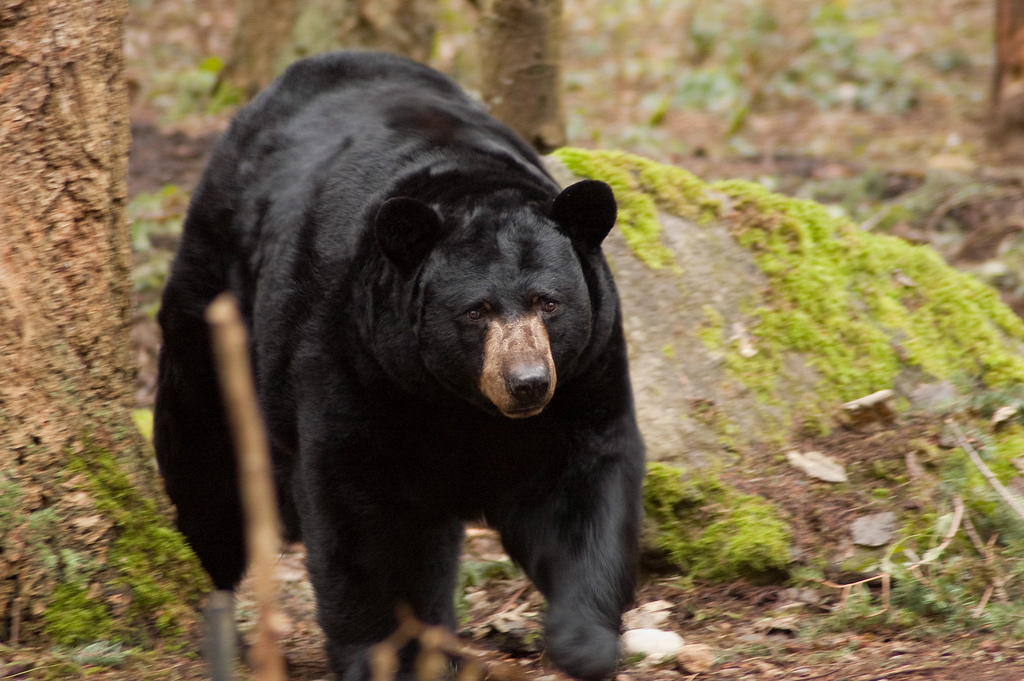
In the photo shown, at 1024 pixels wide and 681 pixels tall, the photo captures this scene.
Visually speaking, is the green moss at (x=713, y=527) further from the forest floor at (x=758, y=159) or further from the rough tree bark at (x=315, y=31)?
the rough tree bark at (x=315, y=31)

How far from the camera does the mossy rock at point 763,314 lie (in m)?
4.96

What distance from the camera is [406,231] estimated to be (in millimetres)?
3646

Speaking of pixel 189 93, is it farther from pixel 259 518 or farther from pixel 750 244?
pixel 259 518

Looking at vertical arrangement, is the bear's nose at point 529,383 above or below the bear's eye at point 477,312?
below

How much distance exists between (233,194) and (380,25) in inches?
221

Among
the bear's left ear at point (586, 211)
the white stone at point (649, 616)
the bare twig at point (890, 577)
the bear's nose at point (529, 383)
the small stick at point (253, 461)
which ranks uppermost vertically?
the small stick at point (253, 461)

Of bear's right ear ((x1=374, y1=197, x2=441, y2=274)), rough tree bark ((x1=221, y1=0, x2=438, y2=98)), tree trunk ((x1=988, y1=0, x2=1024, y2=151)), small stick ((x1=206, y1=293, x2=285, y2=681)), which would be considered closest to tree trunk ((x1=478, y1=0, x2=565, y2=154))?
rough tree bark ((x1=221, y1=0, x2=438, y2=98))

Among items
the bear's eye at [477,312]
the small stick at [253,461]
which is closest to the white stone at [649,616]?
the bear's eye at [477,312]

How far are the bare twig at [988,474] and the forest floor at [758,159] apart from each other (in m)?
0.13

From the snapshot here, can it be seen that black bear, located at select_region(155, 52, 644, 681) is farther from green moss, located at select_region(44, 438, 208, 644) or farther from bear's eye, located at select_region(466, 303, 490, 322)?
green moss, located at select_region(44, 438, 208, 644)

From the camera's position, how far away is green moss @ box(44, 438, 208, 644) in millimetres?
3902

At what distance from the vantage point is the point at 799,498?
4609mm

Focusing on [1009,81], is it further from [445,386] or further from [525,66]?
[445,386]

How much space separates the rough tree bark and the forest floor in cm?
65
